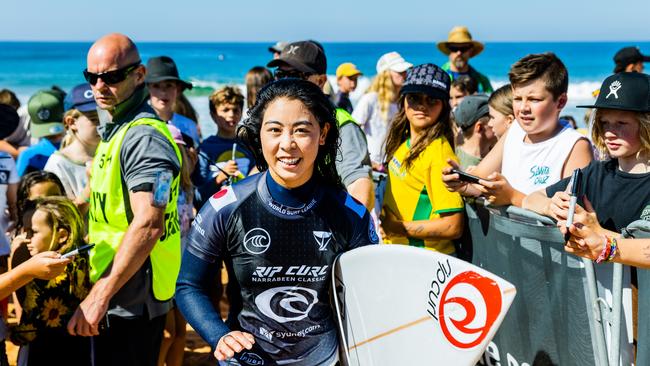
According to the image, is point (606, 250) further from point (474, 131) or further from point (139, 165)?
point (474, 131)

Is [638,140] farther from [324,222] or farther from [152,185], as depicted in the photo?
[152,185]

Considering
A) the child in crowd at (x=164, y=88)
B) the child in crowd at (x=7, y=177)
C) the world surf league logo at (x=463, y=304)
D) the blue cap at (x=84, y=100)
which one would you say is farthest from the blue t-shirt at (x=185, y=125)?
the world surf league logo at (x=463, y=304)

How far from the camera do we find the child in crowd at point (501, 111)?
15.7 ft

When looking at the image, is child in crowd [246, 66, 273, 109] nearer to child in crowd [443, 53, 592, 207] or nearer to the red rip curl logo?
child in crowd [443, 53, 592, 207]

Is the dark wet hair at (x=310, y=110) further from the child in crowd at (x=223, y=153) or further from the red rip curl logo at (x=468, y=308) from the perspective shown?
the child in crowd at (x=223, y=153)

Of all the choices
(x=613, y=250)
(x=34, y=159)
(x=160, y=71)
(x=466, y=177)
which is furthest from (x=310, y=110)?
(x=34, y=159)

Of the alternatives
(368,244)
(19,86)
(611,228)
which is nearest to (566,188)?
(611,228)

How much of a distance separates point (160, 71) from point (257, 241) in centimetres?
357

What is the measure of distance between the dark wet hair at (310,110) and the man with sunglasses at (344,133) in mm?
719

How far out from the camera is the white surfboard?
235 centimetres

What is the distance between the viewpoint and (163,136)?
10.6 feet

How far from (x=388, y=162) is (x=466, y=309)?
1812mm

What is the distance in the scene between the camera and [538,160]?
359cm

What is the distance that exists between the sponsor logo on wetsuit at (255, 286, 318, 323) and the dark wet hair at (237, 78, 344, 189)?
1.41 feet
